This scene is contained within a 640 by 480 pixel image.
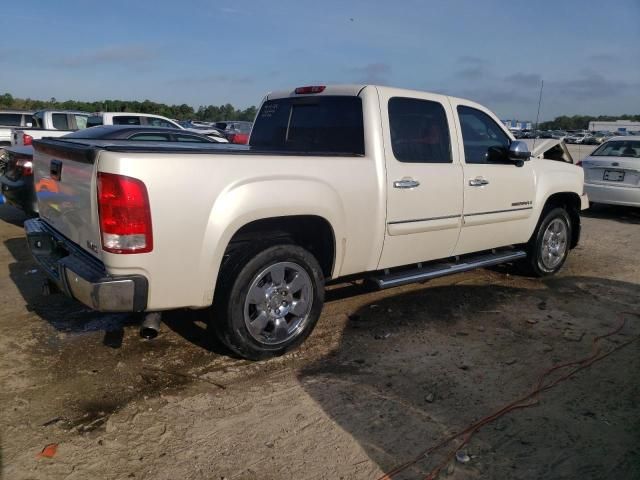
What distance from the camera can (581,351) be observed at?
423 cm

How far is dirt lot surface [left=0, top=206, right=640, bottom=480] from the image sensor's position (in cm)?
276

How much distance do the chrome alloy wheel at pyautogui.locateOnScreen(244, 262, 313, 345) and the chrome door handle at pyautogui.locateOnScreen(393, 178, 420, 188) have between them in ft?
3.49

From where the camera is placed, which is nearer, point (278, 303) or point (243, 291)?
point (243, 291)

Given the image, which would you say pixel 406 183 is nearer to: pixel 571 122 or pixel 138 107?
pixel 138 107

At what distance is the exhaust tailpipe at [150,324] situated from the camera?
3.35 meters

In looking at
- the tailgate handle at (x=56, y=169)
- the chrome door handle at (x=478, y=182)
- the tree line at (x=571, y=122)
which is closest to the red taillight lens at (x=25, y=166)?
the tailgate handle at (x=56, y=169)

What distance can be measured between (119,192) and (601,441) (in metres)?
3.05

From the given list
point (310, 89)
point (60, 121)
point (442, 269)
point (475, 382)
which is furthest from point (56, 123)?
→ point (475, 382)

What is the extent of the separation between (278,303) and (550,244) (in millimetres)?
3855

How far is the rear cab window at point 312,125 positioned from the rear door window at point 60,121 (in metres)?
9.97

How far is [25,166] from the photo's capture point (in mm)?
6988

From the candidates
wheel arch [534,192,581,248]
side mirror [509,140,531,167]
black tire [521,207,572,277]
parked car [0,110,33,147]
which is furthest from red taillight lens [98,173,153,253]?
parked car [0,110,33,147]

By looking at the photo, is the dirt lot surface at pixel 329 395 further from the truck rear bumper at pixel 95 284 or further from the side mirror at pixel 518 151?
the side mirror at pixel 518 151

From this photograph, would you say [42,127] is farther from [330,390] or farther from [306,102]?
[330,390]
